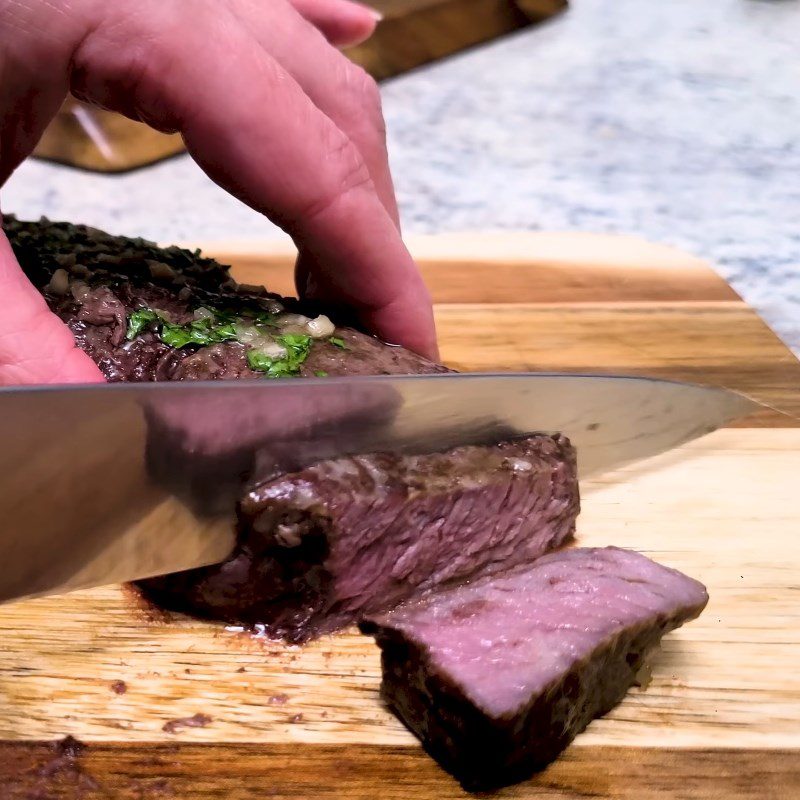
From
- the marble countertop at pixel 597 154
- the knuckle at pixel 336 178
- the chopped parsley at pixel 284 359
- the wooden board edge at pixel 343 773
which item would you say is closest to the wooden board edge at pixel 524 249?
the marble countertop at pixel 597 154

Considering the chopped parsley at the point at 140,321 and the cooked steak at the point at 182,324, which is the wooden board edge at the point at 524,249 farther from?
the chopped parsley at the point at 140,321

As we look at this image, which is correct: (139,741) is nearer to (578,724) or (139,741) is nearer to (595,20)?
(578,724)

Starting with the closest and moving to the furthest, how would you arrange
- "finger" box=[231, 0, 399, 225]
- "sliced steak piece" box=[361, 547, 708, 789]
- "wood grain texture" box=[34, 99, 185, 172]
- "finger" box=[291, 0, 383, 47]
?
1. "sliced steak piece" box=[361, 547, 708, 789]
2. "finger" box=[231, 0, 399, 225]
3. "finger" box=[291, 0, 383, 47]
4. "wood grain texture" box=[34, 99, 185, 172]

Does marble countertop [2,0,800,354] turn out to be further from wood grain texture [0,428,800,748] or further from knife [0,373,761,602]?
knife [0,373,761,602]

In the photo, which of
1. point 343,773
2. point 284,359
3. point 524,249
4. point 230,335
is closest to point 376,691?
point 343,773

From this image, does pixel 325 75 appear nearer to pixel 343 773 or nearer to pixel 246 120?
pixel 246 120

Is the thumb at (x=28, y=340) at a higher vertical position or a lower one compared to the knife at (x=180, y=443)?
higher

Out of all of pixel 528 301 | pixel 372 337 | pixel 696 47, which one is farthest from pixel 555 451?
pixel 696 47

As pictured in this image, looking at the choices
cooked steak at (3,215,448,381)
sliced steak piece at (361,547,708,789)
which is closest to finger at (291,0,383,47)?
cooked steak at (3,215,448,381)
